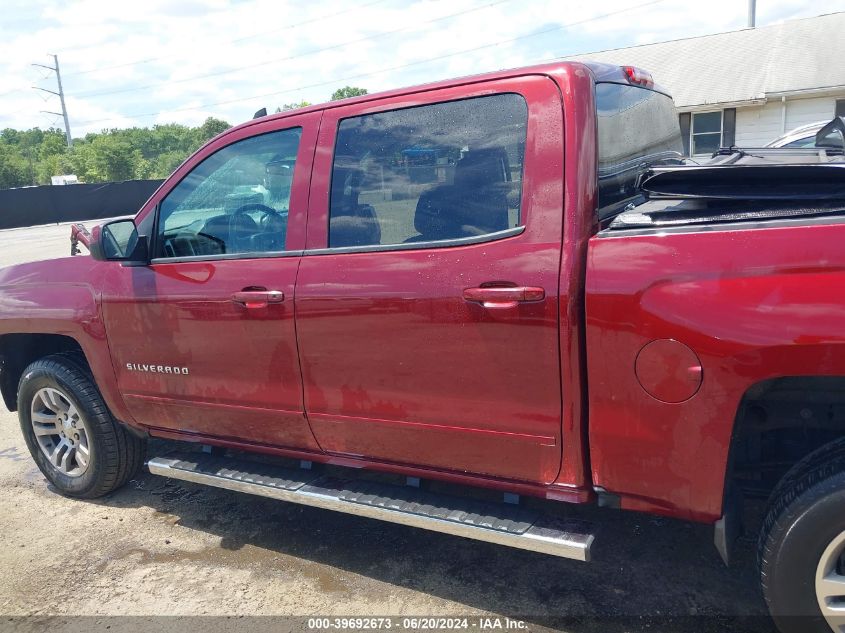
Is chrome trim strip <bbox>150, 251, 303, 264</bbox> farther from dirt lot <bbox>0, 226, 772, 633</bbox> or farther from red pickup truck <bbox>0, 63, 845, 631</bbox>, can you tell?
dirt lot <bbox>0, 226, 772, 633</bbox>

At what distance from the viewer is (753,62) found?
22.6 metres

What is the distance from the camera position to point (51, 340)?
425cm

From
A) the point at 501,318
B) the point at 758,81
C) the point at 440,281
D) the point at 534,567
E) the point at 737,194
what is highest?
the point at 758,81

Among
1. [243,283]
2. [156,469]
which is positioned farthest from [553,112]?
[156,469]

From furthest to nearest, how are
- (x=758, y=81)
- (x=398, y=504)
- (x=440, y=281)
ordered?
(x=758, y=81) < (x=398, y=504) < (x=440, y=281)

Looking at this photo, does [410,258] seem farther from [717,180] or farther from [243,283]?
[717,180]

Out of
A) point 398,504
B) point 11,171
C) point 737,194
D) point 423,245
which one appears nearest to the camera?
point 737,194

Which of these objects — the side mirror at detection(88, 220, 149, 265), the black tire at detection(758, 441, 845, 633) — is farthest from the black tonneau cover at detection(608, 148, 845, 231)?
the side mirror at detection(88, 220, 149, 265)

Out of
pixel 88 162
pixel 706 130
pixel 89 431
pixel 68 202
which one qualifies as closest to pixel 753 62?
pixel 706 130

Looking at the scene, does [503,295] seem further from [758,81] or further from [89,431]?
[758,81]

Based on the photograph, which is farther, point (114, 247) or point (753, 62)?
point (753, 62)

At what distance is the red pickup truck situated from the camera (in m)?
2.20

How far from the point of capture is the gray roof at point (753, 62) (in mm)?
21062

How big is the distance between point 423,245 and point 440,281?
0.19 m
